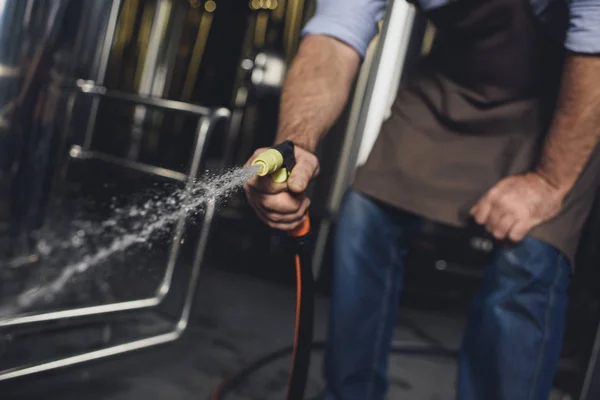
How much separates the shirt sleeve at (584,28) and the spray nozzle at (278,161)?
56 centimetres

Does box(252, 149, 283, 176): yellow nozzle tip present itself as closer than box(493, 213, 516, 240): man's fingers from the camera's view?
Yes

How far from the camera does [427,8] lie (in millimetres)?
1206

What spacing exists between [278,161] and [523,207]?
1.61 feet

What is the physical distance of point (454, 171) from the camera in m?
1.26

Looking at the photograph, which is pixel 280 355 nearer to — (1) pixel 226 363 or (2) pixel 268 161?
(1) pixel 226 363

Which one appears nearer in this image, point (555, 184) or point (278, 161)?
point (278, 161)

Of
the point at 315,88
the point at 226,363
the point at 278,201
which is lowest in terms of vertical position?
the point at 226,363

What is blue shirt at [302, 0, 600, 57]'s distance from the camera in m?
0.98

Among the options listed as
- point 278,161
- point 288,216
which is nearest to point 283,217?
point 288,216

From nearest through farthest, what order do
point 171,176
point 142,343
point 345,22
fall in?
point 345,22
point 142,343
point 171,176

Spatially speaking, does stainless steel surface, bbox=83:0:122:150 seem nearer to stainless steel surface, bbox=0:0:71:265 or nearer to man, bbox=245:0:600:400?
stainless steel surface, bbox=0:0:71:265

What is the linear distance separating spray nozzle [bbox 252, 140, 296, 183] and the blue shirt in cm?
41

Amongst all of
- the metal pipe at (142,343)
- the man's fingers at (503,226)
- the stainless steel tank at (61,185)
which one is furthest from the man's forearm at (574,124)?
the metal pipe at (142,343)

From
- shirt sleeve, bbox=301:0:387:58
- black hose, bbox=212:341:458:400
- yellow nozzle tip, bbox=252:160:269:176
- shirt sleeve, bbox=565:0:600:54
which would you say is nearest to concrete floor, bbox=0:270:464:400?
black hose, bbox=212:341:458:400
